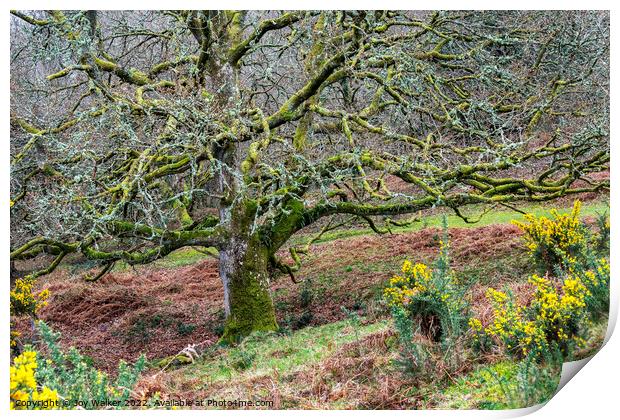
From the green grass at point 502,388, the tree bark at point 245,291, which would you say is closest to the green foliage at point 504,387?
the green grass at point 502,388

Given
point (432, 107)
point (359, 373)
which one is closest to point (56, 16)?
point (432, 107)

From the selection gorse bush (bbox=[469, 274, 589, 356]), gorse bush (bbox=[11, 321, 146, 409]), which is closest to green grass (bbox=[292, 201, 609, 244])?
gorse bush (bbox=[469, 274, 589, 356])

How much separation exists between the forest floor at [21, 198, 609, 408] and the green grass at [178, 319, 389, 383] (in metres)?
0.02

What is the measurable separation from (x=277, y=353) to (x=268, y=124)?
246cm

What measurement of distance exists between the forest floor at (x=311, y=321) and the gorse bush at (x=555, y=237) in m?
0.20

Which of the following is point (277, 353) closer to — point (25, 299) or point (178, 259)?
point (25, 299)

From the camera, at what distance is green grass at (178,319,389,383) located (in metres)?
5.24

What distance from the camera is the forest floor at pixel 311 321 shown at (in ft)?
15.0

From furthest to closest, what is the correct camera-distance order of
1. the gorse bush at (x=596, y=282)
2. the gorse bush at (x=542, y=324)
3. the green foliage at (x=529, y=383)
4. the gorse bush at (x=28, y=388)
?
1. the gorse bush at (x=596, y=282)
2. the gorse bush at (x=542, y=324)
3. the green foliage at (x=529, y=383)
4. the gorse bush at (x=28, y=388)

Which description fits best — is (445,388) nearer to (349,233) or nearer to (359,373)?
(359,373)

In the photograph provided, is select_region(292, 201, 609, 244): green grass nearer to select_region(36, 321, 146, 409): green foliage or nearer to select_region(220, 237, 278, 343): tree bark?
select_region(220, 237, 278, 343): tree bark

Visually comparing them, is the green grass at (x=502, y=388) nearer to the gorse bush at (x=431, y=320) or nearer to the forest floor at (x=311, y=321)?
the forest floor at (x=311, y=321)

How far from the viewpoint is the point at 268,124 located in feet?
21.8

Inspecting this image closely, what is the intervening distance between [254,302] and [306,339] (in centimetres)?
107
